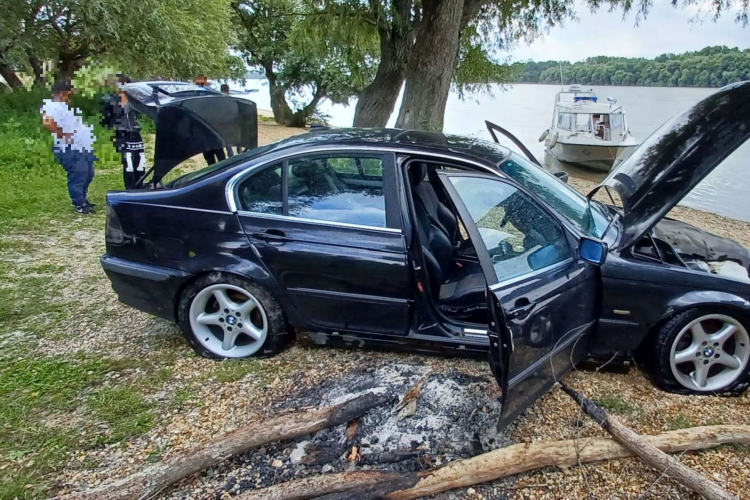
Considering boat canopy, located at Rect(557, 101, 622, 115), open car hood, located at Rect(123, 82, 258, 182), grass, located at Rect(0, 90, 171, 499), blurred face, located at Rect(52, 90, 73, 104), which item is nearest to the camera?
grass, located at Rect(0, 90, 171, 499)

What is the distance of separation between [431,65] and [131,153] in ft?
17.3

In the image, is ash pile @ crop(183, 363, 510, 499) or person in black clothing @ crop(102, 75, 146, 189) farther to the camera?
person in black clothing @ crop(102, 75, 146, 189)

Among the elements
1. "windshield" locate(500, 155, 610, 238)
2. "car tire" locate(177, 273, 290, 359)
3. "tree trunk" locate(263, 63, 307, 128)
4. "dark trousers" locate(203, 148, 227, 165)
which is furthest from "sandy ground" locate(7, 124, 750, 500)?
A: "tree trunk" locate(263, 63, 307, 128)

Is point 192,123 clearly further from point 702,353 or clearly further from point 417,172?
point 702,353

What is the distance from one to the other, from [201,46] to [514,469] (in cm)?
1654

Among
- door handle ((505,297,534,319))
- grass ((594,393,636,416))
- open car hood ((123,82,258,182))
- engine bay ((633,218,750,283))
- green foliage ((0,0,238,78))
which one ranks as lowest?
grass ((594,393,636,416))

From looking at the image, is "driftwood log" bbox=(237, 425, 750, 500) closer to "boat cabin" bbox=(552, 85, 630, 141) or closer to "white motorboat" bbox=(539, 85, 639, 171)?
"white motorboat" bbox=(539, 85, 639, 171)

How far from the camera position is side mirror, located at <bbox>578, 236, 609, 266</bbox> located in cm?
284

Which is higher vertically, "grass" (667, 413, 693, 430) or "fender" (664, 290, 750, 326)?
"fender" (664, 290, 750, 326)

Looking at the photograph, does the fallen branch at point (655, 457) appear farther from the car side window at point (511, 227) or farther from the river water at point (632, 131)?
the river water at point (632, 131)

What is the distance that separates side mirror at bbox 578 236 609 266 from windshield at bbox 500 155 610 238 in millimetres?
260

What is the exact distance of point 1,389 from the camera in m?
3.28

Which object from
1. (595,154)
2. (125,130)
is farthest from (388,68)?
(595,154)

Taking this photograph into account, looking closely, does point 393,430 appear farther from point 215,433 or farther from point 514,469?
point 215,433
